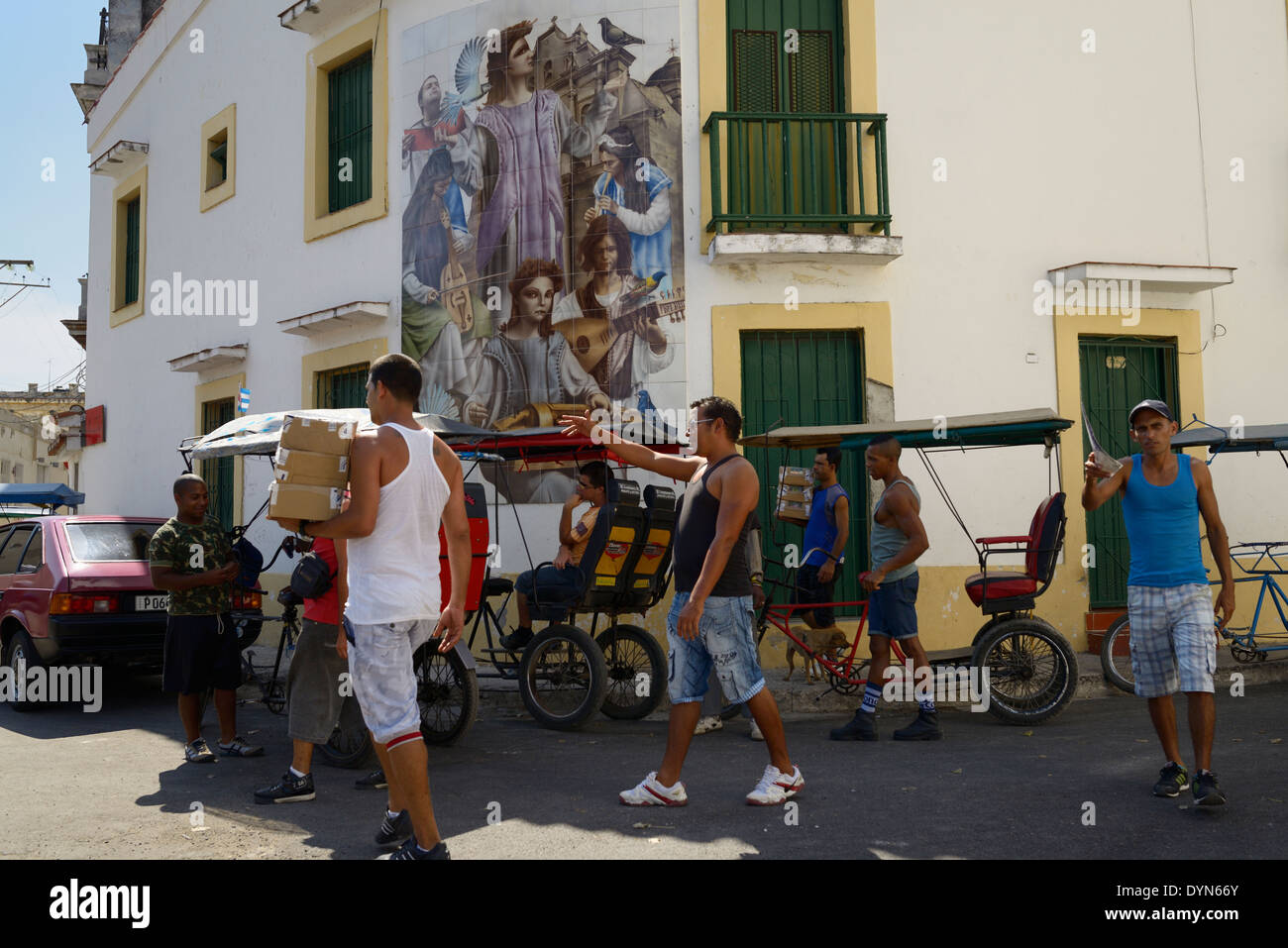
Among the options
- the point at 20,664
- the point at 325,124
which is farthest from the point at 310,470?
the point at 325,124

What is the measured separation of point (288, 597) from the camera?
249 inches

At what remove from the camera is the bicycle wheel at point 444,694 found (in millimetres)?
6762

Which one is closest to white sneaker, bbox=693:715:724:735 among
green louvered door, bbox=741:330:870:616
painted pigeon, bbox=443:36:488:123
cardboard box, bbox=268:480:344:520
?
green louvered door, bbox=741:330:870:616

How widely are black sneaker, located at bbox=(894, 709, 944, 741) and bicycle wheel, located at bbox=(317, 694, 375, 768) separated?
3334mm

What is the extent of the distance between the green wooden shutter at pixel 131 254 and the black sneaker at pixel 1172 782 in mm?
17453

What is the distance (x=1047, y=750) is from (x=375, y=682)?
14.0 feet

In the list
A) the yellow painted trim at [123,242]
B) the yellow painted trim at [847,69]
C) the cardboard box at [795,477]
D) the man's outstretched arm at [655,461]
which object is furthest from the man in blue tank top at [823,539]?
the yellow painted trim at [123,242]

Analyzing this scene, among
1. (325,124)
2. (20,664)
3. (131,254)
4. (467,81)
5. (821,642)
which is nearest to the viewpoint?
(821,642)

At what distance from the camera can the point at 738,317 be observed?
10133 mm

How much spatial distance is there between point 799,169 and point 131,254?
12.8 metres

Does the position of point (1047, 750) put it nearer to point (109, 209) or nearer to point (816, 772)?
point (816, 772)

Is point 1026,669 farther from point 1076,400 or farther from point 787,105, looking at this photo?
point 787,105

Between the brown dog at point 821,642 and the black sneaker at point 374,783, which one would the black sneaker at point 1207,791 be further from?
the black sneaker at point 374,783

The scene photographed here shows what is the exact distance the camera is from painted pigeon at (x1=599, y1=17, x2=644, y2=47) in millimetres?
10398
